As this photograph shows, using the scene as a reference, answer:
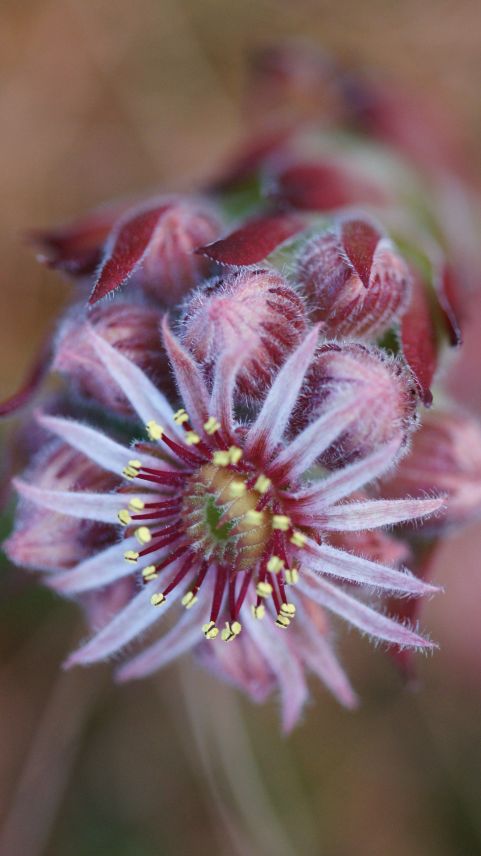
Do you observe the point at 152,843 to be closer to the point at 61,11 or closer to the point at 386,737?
the point at 386,737

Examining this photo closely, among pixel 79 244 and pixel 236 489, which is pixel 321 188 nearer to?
pixel 79 244

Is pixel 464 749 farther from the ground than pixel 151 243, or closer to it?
closer to it

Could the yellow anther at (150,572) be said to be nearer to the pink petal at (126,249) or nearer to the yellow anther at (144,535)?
the yellow anther at (144,535)

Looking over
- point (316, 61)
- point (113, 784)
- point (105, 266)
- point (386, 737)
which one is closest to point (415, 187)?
point (316, 61)

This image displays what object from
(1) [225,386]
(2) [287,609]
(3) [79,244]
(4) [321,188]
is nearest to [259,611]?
(2) [287,609]

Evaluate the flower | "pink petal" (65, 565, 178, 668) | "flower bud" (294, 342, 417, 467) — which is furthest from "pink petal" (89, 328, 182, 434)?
"pink petal" (65, 565, 178, 668)

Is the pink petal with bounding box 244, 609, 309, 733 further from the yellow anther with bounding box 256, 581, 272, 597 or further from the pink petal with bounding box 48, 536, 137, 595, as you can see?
the pink petal with bounding box 48, 536, 137, 595
